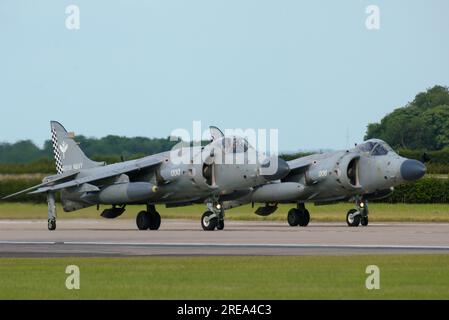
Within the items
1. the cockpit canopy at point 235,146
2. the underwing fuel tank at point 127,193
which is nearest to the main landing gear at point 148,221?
the underwing fuel tank at point 127,193

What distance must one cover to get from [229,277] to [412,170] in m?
22.0

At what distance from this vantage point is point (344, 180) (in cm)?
4147

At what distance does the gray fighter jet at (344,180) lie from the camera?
40.9 meters

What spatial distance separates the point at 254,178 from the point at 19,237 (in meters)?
7.43

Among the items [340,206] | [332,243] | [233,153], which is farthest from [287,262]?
[340,206]

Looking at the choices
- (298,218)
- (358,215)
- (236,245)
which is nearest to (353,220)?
(358,215)

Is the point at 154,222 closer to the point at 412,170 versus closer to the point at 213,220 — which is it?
the point at 213,220

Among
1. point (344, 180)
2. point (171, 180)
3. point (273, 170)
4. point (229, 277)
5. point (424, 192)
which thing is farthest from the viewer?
point (424, 192)

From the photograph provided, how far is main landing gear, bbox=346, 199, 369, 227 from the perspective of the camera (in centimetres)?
4131

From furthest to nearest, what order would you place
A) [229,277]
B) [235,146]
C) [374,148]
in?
[374,148] → [235,146] → [229,277]

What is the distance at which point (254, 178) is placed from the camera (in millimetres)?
36938

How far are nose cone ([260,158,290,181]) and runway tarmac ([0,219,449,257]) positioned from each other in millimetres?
1904

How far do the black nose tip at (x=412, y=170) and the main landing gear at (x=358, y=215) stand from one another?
2.08 meters
